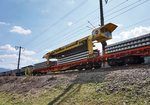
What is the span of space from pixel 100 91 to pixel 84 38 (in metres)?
7.36

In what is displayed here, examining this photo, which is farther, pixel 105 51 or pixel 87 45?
pixel 87 45

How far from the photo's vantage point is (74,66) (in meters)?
11.8

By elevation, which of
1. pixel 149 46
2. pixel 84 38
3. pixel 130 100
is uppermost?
pixel 84 38

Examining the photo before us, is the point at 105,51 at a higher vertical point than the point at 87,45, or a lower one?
lower

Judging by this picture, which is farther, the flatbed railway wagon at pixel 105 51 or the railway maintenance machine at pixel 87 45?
the railway maintenance machine at pixel 87 45

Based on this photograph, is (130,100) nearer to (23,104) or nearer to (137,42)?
(23,104)

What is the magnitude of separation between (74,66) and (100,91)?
7.43 metres

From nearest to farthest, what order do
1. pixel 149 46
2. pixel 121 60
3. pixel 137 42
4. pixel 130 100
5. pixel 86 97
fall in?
pixel 130 100, pixel 86 97, pixel 149 46, pixel 137 42, pixel 121 60

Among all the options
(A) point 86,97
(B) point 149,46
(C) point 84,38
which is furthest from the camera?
(C) point 84,38

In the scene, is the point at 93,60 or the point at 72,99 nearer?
the point at 72,99

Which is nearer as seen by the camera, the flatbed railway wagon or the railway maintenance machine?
the flatbed railway wagon

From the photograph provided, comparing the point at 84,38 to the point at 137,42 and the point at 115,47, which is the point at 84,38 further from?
the point at 137,42

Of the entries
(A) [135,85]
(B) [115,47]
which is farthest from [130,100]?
(B) [115,47]

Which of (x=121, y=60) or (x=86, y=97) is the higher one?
(x=121, y=60)
